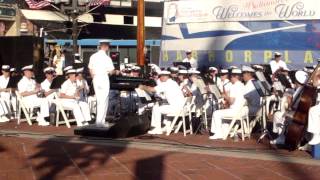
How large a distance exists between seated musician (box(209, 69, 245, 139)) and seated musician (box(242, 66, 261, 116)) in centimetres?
55

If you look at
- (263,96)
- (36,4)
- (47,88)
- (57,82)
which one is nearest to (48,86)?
(47,88)

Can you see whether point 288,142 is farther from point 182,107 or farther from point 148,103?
point 148,103

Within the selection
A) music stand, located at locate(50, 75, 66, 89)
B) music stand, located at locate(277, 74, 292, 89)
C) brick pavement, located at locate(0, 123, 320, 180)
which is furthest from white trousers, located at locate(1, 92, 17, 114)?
music stand, located at locate(277, 74, 292, 89)

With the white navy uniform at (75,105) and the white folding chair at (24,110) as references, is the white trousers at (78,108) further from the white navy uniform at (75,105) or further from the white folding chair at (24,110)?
the white folding chair at (24,110)

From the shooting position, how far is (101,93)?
39.8ft

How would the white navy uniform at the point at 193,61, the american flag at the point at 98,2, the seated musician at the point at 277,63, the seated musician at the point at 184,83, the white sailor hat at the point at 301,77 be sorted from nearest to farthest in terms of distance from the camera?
1. the white sailor hat at the point at 301,77
2. the seated musician at the point at 184,83
3. the seated musician at the point at 277,63
4. the white navy uniform at the point at 193,61
5. the american flag at the point at 98,2

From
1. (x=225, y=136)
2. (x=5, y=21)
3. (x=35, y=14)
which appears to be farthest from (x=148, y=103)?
(x=35, y=14)

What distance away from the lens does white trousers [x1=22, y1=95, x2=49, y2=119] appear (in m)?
14.5

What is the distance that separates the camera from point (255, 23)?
17625mm

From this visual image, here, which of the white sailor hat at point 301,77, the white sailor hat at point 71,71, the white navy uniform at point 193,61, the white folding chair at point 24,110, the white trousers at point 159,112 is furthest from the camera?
the white navy uniform at point 193,61

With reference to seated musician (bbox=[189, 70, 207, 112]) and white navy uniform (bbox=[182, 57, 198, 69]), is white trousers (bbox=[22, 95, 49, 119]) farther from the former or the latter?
white navy uniform (bbox=[182, 57, 198, 69])

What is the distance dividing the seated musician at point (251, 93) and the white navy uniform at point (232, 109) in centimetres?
58

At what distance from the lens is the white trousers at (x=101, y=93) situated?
12109mm

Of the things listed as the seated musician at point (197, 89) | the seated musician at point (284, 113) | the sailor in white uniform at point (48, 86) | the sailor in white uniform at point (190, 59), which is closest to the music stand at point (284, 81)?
the seated musician at point (284, 113)
